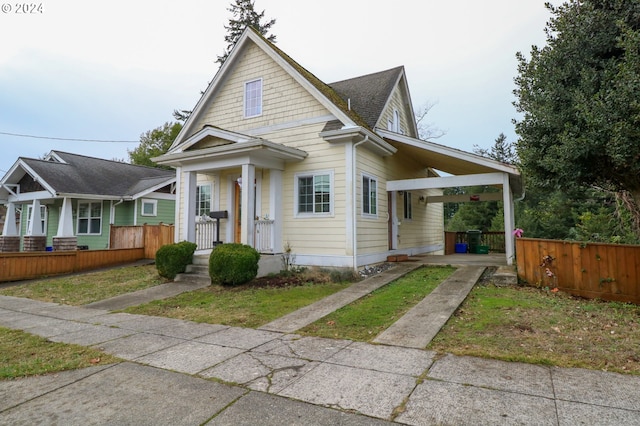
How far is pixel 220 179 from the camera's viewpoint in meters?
12.0

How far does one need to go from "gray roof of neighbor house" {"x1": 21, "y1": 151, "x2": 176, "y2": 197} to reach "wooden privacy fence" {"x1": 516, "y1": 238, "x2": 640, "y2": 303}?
16.7 m

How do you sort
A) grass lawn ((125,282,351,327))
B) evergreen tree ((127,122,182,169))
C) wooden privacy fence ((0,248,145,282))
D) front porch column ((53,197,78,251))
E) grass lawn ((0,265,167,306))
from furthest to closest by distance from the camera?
evergreen tree ((127,122,182,169))
front porch column ((53,197,78,251))
wooden privacy fence ((0,248,145,282))
grass lawn ((0,265,167,306))
grass lawn ((125,282,351,327))

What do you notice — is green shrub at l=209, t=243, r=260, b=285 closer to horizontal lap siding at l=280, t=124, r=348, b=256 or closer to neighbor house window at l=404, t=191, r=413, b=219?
horizontal lap siding at l=280, t=124, r=348, b=256

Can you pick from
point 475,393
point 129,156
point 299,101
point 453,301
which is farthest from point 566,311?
point 129,156

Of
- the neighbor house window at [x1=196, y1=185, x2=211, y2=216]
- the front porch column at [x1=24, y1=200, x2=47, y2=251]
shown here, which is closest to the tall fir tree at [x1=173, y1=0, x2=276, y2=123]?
the front porch column at [x1=24, y1=200, x2=47, y2=251]

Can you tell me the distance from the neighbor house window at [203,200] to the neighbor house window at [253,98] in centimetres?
304

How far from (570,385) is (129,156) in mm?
46255

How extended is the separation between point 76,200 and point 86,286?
1118 centimetres

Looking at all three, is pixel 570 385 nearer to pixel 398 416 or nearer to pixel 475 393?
pixel 475 393

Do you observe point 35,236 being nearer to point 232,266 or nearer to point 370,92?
point 232,266

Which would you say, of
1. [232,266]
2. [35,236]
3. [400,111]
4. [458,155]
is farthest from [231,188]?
[35,236]

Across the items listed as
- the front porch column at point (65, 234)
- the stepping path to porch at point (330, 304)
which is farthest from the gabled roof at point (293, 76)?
the front porch column at point (65, 234)

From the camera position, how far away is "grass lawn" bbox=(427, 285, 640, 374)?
382 cm

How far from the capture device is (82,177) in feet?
57.7
